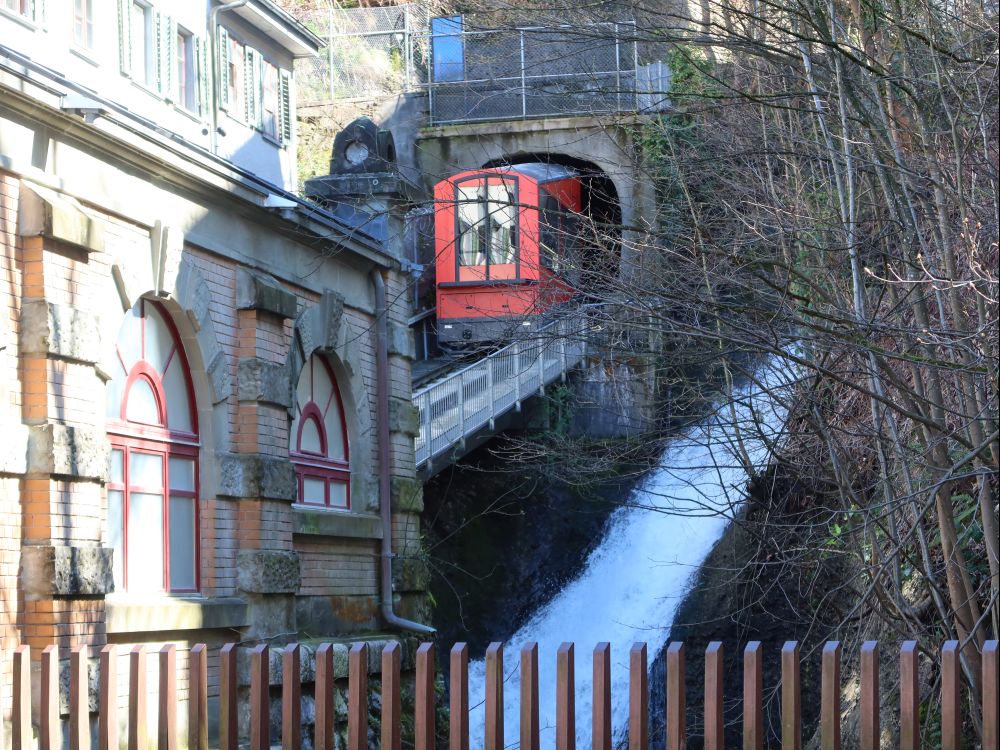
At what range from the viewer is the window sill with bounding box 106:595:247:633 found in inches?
424

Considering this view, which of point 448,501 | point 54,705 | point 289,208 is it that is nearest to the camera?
point 54,705

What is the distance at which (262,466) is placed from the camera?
12.9 meters

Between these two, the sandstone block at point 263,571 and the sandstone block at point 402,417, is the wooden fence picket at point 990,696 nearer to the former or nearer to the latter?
the sandstone block at point 263,571

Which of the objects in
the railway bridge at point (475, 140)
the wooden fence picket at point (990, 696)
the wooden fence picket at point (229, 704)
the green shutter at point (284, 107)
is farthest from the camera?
the green shutter at point (284, 107)

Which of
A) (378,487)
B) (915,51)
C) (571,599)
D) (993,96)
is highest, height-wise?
(915,51)

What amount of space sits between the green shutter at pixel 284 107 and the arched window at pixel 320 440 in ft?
34.4

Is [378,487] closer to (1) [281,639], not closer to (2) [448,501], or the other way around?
(1) [281,639]

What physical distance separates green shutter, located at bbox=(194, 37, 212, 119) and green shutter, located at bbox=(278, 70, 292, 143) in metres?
2.71

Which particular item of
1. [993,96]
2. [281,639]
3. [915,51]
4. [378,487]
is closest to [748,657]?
[993,96]

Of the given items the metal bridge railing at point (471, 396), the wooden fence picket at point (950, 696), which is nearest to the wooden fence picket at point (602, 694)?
the wooden fence picket at point (950, 696)

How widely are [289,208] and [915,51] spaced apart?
6.20 metres

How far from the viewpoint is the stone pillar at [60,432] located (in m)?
9.71

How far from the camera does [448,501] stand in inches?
1021

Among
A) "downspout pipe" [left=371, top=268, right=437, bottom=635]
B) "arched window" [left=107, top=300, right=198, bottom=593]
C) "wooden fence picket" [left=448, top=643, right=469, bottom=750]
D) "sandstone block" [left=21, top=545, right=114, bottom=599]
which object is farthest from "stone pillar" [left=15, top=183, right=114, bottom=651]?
"downspout pipe" [left=371, top=268, right=437, bottom=635]
